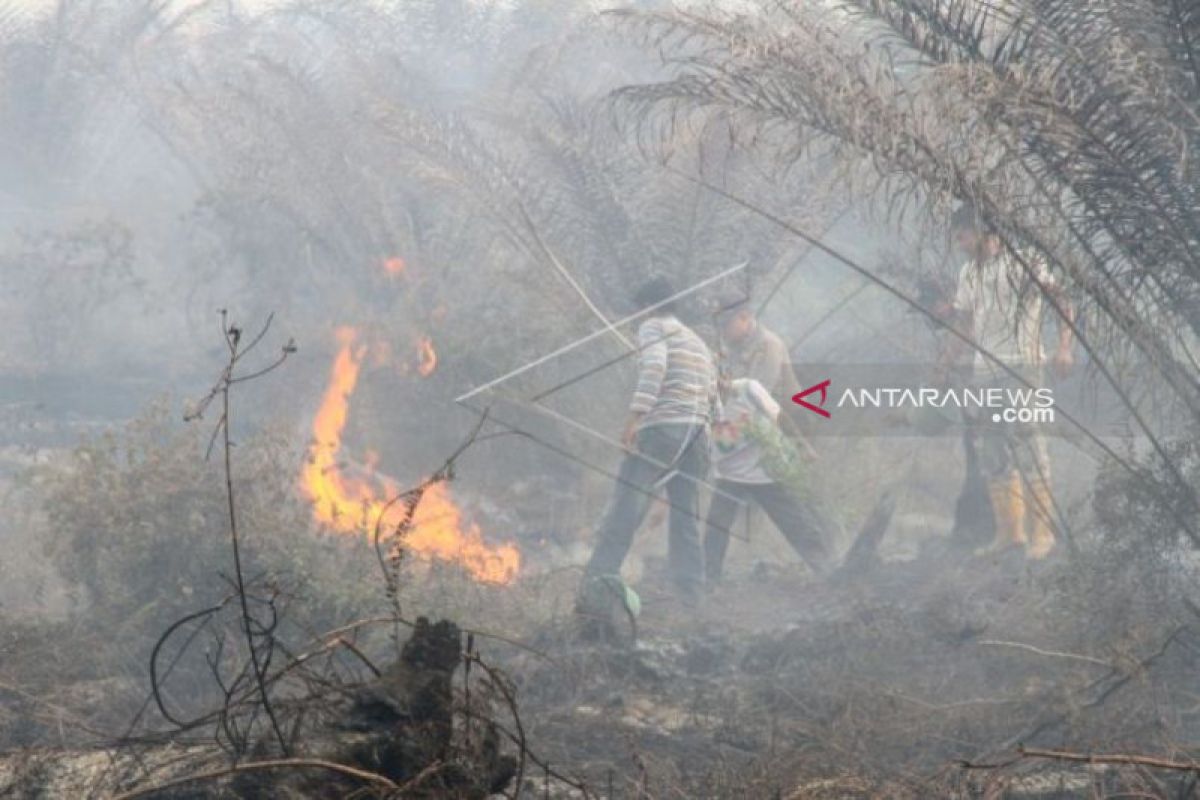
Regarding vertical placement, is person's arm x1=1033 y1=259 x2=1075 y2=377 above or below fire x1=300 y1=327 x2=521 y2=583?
above

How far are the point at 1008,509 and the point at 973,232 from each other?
98.7 inches

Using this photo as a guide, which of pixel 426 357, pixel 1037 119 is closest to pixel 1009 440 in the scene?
pixel 1037 119

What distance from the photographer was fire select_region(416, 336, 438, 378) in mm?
12008

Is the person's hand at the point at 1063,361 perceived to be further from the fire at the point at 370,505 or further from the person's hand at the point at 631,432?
the fire at the point at 370,505

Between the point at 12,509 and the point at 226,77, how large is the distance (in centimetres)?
862

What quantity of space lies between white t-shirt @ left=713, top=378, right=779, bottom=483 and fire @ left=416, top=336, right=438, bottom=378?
3.38 meters

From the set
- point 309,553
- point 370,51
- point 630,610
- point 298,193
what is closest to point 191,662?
point 309,553

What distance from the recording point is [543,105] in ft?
44.4

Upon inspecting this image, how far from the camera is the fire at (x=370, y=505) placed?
8.97 meters

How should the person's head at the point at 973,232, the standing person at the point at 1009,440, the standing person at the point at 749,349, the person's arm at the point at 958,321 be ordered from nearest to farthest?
1. the person's head at the point at 973,232
2. the standing person at the point at 1009,440
3. the person's arm at the point at 958,321
4. the standing person at the point at 749,349

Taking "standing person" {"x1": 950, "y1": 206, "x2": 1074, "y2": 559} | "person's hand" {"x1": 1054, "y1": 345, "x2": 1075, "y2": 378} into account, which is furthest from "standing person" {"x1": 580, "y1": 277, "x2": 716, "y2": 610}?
"person's hand" {"x1": 1054, "y1": 345, "x2": 1075, "y2": 378}

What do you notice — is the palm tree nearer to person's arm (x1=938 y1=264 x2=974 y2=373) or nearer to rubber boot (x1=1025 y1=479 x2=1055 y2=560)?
person's arm (x1=938 y1=264 x2=974 y2=373)

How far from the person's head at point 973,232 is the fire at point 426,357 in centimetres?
535

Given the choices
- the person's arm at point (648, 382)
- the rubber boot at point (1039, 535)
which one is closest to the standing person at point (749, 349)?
the person's arm at point (648, 382)
